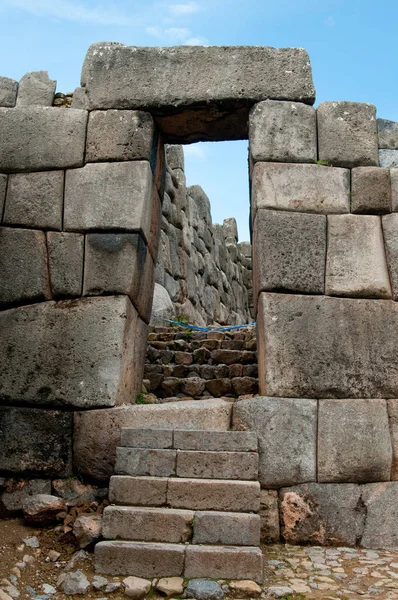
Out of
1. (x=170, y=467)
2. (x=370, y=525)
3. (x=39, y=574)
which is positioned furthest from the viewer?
(x=370, y=525)

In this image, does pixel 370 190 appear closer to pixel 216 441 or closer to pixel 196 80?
pixel 196 80

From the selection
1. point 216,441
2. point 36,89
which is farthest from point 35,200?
point 216,441

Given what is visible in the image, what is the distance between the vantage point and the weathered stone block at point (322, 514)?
3869 millimetres

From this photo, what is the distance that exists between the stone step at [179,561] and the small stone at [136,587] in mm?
67

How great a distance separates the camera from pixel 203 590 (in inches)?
114

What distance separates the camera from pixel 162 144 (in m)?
5.40

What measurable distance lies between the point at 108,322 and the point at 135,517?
159cm

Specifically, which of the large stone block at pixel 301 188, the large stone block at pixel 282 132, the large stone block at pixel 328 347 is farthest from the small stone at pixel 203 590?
the large stone block at pixel 282 132

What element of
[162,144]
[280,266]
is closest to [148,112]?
[162,144]

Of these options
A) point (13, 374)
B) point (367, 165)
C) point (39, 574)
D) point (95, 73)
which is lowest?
point (39, 574)

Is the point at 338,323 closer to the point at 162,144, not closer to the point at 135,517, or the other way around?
the point at 135,517

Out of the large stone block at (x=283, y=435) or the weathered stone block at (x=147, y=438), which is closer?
the weathered stone block at (x=147, y=438)

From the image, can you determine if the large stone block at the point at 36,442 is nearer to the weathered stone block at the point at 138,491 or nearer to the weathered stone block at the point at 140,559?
the weathered stone block at the point at 138,491

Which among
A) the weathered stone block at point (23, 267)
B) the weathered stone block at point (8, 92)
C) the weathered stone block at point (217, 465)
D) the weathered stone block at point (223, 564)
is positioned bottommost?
the weathered stone block at point (223, 564)
